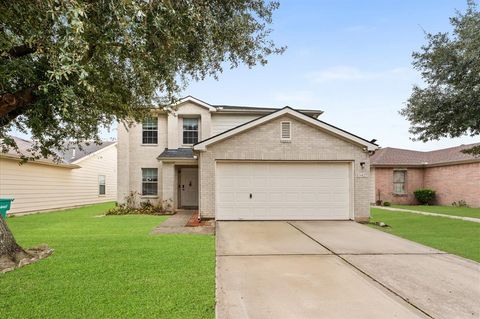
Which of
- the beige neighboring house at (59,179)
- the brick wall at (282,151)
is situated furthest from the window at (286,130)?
the beige neighboring house at (59,179)

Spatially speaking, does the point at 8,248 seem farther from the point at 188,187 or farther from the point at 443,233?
the point at 443,233

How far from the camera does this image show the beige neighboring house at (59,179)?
14.5 m

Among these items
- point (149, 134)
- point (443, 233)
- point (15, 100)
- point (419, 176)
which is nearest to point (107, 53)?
point (15, 100)

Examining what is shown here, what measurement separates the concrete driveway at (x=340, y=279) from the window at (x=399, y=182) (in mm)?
15211

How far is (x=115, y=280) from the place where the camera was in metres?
4.89

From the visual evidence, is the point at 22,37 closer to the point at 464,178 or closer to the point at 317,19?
the point at 317,19

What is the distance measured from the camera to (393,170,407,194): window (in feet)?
71.8

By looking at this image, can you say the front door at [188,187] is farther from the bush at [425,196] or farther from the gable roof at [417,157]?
the bush at [425,196]

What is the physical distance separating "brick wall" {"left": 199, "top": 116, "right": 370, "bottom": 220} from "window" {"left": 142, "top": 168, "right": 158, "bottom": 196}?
5879 mm

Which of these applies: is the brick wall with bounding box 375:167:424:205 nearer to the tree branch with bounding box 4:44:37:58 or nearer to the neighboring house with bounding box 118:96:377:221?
the neighboring house with bounding box 118:96:377:221

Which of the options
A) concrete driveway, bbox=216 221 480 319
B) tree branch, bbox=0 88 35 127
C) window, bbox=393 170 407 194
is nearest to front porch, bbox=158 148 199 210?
concrete driveway, bbox=216 221 480 319

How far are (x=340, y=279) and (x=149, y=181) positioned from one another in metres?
13.6

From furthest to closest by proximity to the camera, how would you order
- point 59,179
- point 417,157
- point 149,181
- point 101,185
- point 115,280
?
point 101,185
point 417,157
point 59,179
point 149,181
point 115,280

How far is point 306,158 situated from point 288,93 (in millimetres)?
6801
